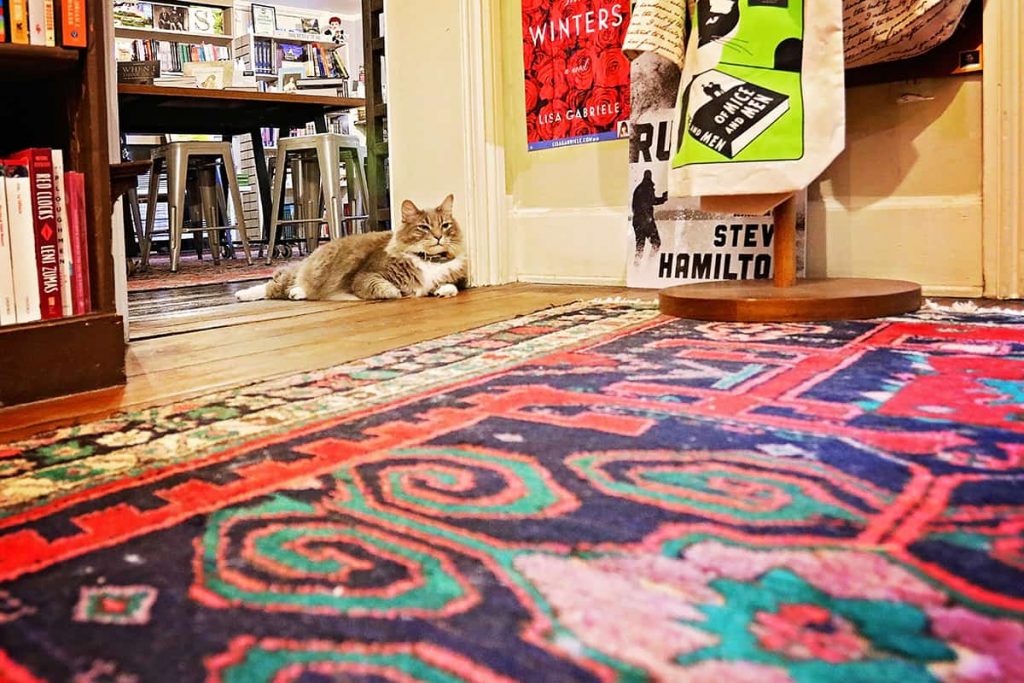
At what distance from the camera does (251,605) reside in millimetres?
602

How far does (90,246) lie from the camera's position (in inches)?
58.2

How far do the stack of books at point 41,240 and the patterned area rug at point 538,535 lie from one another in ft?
1.11

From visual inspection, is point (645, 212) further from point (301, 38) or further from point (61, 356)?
point (301, 38)

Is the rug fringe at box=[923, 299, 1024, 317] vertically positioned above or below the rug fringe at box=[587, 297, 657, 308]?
below

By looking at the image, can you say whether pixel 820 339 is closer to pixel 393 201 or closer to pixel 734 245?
pixel 734 245

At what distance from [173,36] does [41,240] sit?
7.77 meters

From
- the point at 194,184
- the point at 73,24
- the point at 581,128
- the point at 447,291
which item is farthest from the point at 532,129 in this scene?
the point at 194,184

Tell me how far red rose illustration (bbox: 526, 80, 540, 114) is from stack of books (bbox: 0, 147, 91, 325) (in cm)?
180

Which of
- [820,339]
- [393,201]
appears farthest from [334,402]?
[393,201]

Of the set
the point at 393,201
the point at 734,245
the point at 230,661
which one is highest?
the point at 393,201

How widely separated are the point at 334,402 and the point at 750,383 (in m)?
0.61

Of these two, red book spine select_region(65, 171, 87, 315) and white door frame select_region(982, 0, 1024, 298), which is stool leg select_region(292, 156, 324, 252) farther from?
white door frame select_region(982, 0, 1024, 298)

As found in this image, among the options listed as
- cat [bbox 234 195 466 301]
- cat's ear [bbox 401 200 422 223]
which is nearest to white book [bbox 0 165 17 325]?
cat [bbox 234 195 466 301]

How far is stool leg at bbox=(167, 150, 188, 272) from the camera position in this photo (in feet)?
15.3
